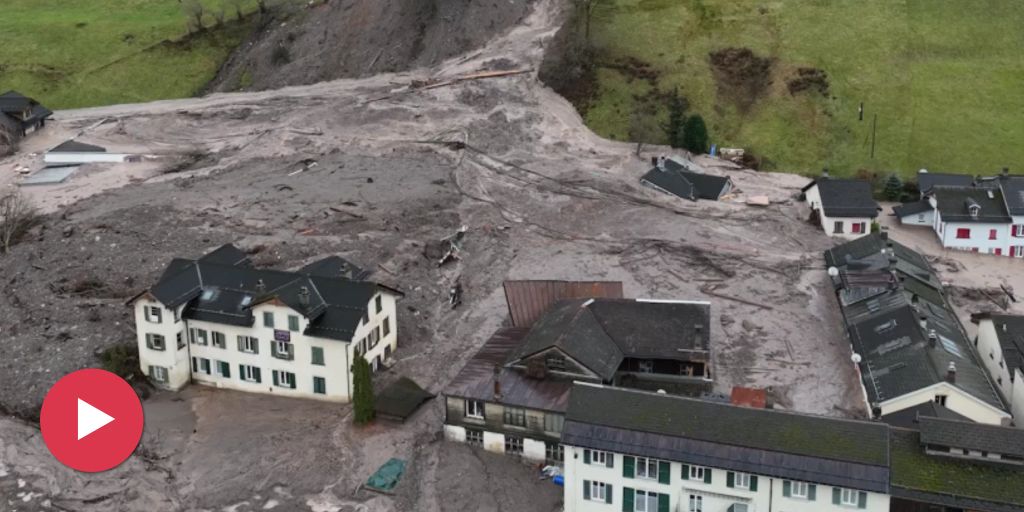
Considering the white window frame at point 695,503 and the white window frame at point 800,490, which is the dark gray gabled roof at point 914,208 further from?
the white window frame at point 695,503

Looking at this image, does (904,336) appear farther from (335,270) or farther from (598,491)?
(335,270)

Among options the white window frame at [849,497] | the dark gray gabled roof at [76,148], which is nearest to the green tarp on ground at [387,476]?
the white window frame at [849,497]

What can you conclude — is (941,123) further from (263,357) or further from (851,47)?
(263,357)

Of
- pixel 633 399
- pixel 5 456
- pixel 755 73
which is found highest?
pixel 755 73

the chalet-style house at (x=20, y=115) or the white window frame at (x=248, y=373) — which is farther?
the chalet-style house at (x=20, y=115)

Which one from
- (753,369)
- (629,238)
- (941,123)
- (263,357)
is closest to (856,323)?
(753,369)

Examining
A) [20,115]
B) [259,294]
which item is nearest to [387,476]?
[259,294]
